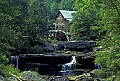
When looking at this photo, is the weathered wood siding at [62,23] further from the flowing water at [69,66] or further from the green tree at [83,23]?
the flowing water at [69,66]

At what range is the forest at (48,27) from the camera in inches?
466

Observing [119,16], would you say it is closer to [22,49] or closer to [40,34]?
[22,49]

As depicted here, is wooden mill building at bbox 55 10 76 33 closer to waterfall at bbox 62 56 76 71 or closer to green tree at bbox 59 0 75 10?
green tree at bbox 59 0 75 10

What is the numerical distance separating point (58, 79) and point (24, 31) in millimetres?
15044

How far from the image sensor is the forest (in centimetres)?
1183

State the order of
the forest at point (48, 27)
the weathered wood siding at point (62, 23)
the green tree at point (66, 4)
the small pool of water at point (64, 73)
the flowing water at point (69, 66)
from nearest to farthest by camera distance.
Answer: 1. the forest at point (48, 27)
2. the small pool of water at point (64, 73)
3. the flowing water at point (69, 66)
4. the weathered wood siding at point (62, 23)
5. the green tree at point (66, 4)

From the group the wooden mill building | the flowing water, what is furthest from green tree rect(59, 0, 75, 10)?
the flowing water

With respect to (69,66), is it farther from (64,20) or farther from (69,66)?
(64,20)

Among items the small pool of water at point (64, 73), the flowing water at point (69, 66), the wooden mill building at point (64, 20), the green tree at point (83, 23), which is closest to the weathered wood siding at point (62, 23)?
the wooden mill building at point (64, 20)

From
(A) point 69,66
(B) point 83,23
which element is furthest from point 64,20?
(A) point 69,66

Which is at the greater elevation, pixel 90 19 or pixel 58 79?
pixel 90 19

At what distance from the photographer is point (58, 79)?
27266 mm

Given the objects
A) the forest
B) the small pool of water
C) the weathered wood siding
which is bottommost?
the small pool of water

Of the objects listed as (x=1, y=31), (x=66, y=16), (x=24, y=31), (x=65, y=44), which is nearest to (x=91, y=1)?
(x=1, y=31)
